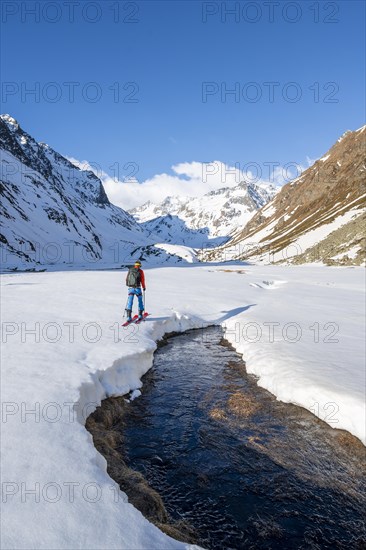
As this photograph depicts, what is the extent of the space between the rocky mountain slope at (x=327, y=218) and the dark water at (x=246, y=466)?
56.3m

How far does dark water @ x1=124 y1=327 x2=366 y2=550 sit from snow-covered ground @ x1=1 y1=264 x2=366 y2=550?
95cm

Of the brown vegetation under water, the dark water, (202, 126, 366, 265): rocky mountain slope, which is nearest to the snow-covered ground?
the brown vegetation under water

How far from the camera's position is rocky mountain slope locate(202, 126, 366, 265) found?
239ft

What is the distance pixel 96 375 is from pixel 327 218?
116 metres

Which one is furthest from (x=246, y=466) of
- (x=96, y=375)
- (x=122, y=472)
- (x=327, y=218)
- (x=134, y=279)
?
(x=327, y=218)

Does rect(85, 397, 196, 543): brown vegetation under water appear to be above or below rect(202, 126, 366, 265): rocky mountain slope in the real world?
below

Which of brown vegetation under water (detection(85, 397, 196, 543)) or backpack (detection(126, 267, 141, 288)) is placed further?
backpack (detection(126, 267, 141, 288))

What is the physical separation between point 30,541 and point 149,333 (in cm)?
1232

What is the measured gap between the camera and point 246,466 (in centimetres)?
801

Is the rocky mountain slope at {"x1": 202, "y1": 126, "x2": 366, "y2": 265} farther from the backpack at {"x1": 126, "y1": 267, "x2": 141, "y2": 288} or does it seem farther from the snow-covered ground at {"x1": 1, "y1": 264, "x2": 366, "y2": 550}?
the backpack at {"x1": 126, "y1": 267, "x2": 141, "y2": 288}

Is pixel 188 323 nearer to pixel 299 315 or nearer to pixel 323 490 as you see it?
pixel 299 315

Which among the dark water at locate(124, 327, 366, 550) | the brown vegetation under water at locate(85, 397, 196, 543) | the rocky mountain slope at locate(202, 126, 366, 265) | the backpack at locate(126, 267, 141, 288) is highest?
the rocky mountain slope at locate(202, 126, 366, 265)

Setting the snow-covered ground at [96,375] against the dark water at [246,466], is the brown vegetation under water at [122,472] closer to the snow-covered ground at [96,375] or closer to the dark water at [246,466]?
the dark water at [246,466]

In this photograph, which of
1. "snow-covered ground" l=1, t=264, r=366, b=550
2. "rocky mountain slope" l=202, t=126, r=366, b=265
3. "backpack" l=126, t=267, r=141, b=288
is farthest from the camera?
"rocky mountain slope" l=202, t=126, r=366, b=265
